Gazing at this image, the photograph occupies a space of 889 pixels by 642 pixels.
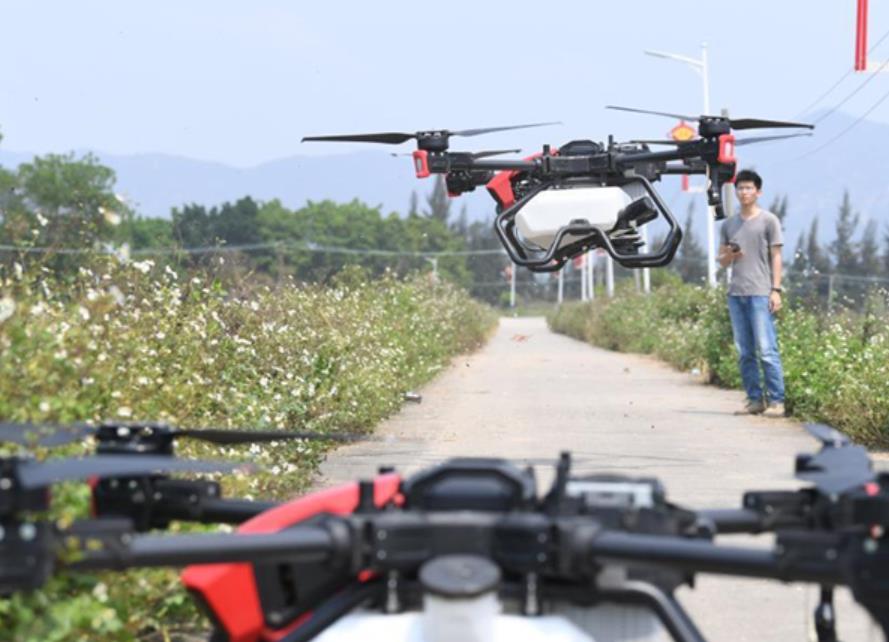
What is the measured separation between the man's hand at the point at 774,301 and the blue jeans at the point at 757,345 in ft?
0.17

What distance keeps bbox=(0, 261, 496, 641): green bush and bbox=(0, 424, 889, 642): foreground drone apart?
355mm

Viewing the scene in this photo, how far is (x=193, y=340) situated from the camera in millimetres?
9258

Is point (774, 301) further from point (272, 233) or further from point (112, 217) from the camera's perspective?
point (272, 233)

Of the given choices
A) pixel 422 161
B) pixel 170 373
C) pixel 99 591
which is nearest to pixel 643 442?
pixel 422 161

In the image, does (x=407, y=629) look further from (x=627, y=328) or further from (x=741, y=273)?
(x=627, y=328)

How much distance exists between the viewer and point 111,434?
3.60m

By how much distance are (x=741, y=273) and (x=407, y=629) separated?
477 inches

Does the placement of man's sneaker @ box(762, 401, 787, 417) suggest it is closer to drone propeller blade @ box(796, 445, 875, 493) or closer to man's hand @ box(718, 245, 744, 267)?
man's hand @ box(718, 245, 744, 267)

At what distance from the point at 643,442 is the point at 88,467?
9341 mm

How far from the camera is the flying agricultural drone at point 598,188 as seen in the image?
9500 mm

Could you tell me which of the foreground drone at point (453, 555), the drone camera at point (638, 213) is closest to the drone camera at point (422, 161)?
the drone camera at point (638, 213)

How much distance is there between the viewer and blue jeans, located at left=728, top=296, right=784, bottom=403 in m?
14.3

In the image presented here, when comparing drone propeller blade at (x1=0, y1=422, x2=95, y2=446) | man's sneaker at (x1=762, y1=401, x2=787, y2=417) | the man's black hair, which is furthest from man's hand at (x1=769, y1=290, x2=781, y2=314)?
drone propeller blade at (x1=0, y1=422, x2=95, y2=446)

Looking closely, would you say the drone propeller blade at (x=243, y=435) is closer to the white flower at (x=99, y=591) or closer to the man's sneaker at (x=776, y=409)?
the white flower at (x=99, y=591)
